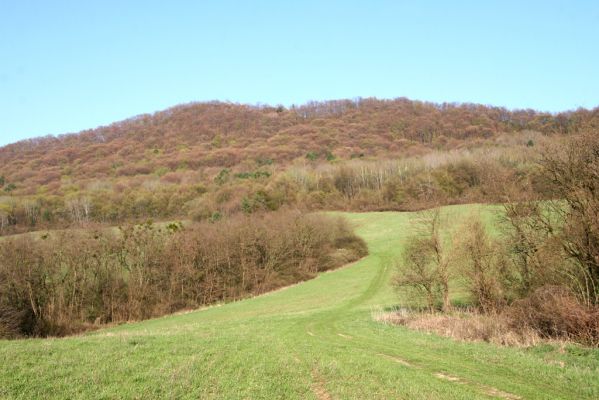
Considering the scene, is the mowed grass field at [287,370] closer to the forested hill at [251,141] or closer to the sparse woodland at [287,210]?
the sparse woodland at [287,210]

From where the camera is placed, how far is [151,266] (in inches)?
2424

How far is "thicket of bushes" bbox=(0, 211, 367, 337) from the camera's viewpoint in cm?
4975

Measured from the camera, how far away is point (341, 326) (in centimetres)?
2856

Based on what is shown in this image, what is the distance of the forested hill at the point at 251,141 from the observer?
14888 cm

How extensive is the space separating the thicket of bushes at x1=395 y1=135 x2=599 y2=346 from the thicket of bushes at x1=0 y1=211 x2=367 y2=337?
112 ft

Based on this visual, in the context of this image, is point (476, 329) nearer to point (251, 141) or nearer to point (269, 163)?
point (269, 163)

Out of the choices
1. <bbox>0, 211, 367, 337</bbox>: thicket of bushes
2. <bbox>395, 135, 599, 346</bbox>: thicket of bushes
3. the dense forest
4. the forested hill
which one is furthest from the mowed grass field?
the forested hill

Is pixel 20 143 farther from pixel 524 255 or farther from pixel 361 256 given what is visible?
pixel 524 255

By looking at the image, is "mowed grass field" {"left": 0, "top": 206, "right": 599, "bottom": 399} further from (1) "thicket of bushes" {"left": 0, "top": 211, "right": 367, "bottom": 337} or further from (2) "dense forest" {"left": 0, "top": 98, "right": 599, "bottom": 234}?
(2) "dense forest" {"left": 0, "top": 98, "right": 599, "bottom": 234}

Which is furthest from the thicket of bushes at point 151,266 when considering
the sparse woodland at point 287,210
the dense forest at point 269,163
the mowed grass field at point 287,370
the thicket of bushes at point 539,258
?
the thicket of bushes at point 539,258

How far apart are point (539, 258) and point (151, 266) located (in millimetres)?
49071

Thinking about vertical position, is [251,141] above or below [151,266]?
above

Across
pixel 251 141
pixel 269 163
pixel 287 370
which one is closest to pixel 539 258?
pixel 287 370

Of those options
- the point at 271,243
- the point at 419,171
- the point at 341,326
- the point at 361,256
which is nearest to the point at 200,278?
the point at 271,243
